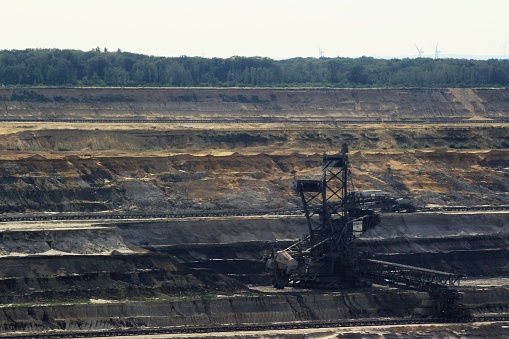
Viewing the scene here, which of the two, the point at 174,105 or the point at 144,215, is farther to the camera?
the point at 174,105

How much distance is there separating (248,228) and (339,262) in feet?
40.9

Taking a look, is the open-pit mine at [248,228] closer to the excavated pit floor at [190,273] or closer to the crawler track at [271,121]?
the excavated pit floor at [190,273]

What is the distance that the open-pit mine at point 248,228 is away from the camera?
94.8 m

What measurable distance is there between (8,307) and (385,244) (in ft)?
130

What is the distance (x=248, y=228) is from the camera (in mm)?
116312

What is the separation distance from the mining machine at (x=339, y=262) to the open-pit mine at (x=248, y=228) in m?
0.15

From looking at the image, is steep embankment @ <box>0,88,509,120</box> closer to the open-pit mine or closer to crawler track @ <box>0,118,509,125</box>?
the open-pit mine

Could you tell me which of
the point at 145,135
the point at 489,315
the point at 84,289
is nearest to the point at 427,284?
the point at 489,315

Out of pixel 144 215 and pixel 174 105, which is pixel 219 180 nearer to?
pixel 144 215

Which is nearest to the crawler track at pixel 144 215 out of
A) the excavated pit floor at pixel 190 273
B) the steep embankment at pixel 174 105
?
the excavated pit floor at pixel 190 273

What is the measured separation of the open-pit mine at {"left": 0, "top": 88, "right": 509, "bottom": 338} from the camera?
3733 inches

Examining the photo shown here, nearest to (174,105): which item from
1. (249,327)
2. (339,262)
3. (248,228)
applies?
(248,228)

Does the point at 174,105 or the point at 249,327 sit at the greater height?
the point at 174,105

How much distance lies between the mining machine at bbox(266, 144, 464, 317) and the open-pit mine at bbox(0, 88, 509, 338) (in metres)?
0.15
